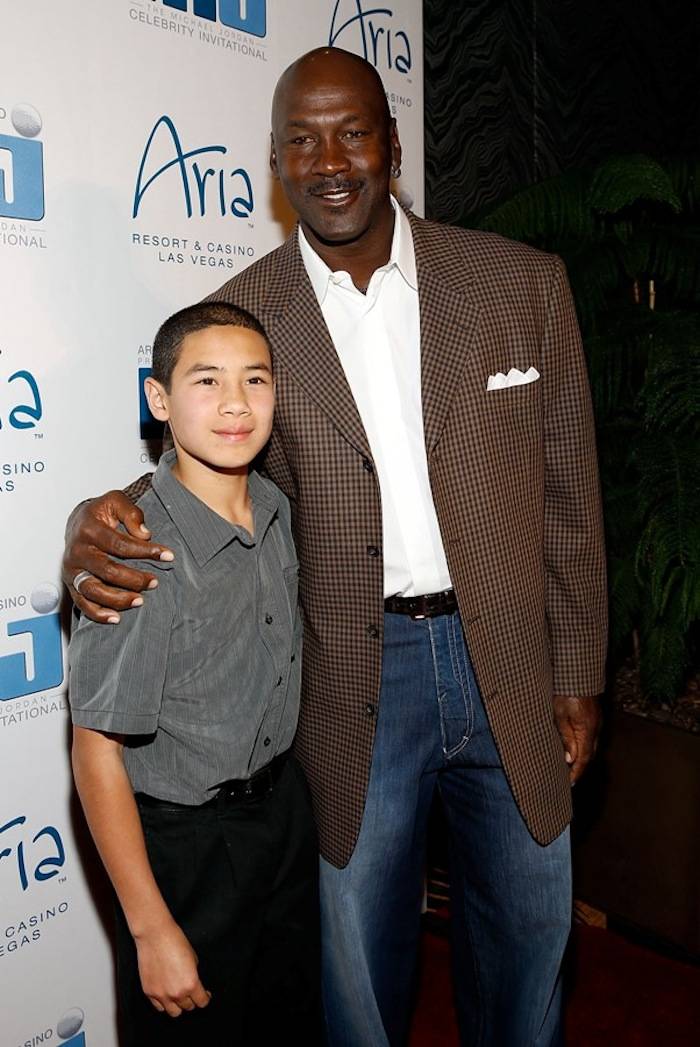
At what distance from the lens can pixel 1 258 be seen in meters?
1.83

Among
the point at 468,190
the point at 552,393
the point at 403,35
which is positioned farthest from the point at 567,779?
the point at 468,190

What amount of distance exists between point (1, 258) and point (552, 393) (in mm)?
1054

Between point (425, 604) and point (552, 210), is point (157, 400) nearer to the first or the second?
point (425, 604)

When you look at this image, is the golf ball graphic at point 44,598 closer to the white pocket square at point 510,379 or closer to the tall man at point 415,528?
the tall man at point 415,528

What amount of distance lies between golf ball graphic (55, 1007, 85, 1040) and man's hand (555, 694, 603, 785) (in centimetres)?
120

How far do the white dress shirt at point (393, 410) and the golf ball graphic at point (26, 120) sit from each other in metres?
0.64

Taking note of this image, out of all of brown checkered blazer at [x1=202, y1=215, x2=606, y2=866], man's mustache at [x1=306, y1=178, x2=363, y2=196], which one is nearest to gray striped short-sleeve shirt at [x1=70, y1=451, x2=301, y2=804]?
brown checkered blazer at [x1=202, y1=215, x2=606, y2=866]

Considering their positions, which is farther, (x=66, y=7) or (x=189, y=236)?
(x=189, y=236)

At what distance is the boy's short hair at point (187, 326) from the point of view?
4.92 ft

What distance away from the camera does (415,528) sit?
65.1 inches

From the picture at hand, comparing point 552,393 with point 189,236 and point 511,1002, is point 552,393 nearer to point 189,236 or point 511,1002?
point 189,236

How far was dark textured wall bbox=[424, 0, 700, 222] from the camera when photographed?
10.9 feet

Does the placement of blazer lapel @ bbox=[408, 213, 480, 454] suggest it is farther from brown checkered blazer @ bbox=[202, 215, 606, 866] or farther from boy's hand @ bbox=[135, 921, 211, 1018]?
boy's hand @ bbox=[135, 921, 211, 1018]

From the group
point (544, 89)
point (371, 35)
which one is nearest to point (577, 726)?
point (371, 35)
